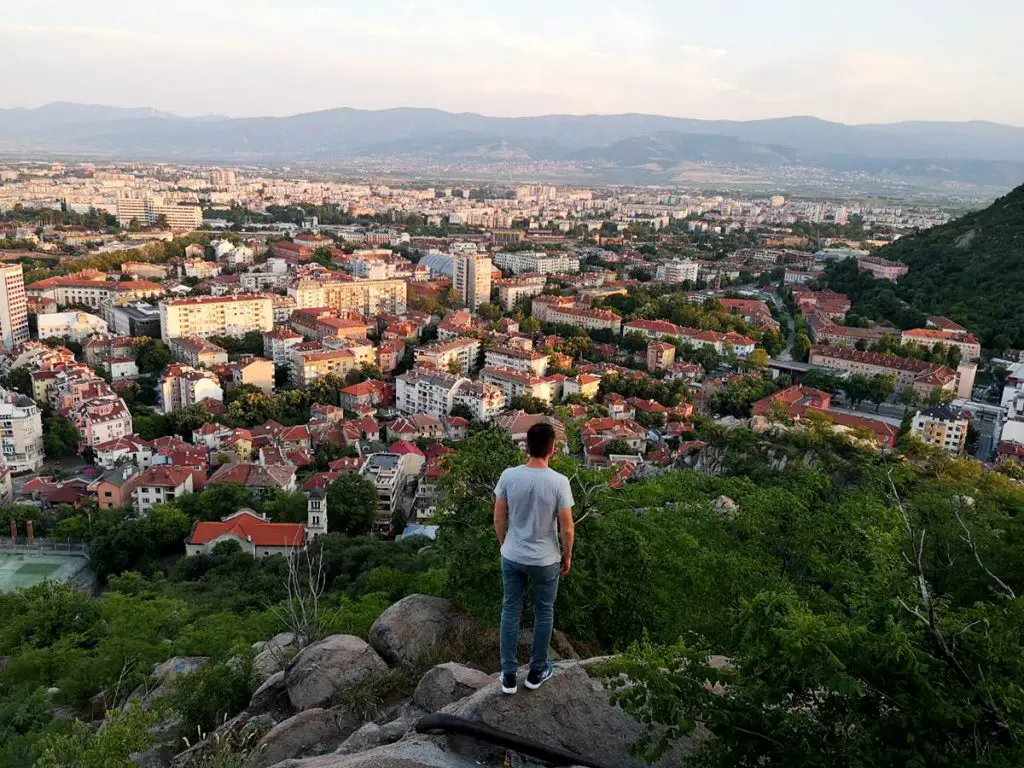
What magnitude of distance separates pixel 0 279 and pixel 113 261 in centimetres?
900

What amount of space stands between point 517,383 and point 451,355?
2.90m

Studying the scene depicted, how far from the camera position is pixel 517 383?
1881 centimetres

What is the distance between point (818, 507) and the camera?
580 centimetres

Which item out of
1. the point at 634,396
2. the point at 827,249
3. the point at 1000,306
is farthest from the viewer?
the point at 827,249

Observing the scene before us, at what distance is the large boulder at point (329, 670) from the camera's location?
3.42 m

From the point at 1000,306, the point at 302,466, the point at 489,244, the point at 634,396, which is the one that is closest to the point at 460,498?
the point at 302,466

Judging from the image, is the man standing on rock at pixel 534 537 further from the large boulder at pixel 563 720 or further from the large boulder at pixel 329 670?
the large boulder at pixel 329 670

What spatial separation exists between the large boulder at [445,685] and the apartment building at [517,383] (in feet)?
49.8

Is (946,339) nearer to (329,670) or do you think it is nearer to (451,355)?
(451,355)

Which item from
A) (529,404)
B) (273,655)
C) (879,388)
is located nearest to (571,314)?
(529,404)

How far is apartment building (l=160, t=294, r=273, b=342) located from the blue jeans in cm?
2255

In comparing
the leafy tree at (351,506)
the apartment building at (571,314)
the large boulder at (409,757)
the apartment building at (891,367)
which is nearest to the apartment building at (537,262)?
the apartment building at (571,314)

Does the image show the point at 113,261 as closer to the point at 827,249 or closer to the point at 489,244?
the point at 489,244

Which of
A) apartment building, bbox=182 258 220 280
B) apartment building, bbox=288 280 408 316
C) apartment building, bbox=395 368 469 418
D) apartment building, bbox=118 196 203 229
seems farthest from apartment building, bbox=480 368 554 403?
apartment building, bbox=118 196 203 229
